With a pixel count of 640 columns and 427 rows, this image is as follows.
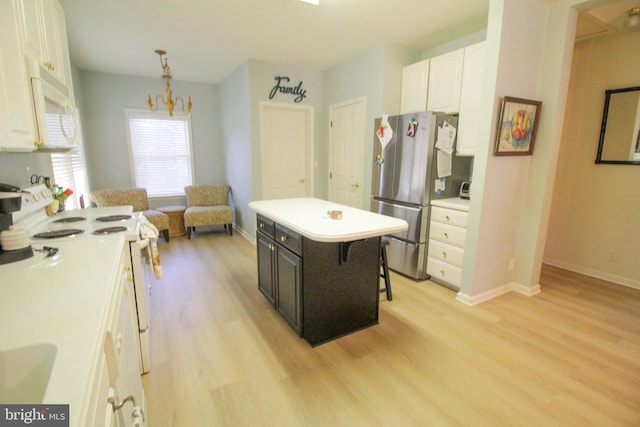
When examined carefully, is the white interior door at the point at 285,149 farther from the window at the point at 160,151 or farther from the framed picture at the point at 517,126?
the framed picture at the point at 517,126

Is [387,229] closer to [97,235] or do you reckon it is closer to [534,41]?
[97,235]

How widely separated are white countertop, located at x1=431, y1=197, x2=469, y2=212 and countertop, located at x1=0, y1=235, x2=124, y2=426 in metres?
2.73

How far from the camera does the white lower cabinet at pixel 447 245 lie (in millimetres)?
2912

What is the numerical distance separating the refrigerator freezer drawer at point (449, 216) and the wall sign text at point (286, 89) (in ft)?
8.95

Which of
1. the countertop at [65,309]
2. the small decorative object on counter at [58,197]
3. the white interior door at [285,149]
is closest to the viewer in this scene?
the countertop at [65,309]

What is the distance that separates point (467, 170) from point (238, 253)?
315cm

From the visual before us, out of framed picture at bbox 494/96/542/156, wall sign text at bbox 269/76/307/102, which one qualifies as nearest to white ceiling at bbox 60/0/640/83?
wall sign text at bbox 269/76/307/102

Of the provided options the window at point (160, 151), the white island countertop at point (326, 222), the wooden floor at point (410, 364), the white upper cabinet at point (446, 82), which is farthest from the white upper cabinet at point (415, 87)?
the window at point (160, 151)

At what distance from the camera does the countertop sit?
1.99 feet

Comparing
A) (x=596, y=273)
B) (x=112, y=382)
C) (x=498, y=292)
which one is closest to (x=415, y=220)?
(x=498, y=292)

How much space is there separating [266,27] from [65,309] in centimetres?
324

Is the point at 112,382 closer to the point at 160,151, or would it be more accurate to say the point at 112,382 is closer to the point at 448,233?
the point at 448,233

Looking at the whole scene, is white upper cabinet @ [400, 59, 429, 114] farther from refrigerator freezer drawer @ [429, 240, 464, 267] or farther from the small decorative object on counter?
the small decorative object on counter

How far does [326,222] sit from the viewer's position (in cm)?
210
